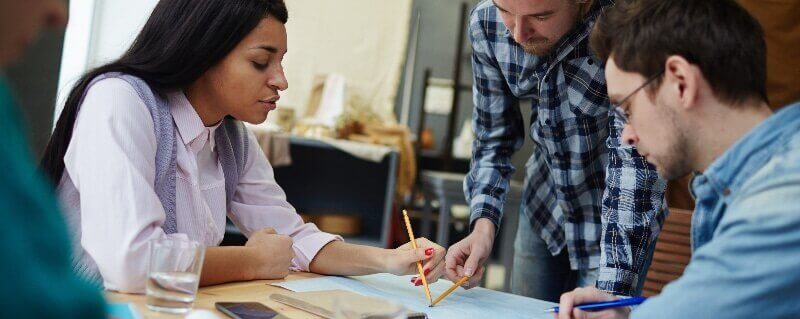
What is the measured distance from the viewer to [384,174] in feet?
15.7

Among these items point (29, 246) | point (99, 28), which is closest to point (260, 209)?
point (29, 246)

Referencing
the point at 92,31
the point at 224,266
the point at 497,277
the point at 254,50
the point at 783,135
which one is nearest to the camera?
the point at 783,135

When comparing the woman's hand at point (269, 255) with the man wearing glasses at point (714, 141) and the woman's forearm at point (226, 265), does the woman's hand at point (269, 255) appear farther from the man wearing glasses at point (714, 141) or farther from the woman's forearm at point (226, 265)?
the man wearing glasses at point (714, 141)

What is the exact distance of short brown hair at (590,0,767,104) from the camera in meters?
1.24

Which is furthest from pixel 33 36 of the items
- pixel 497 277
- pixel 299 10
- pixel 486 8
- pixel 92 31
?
pixel 497 277

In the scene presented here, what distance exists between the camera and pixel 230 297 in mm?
1460

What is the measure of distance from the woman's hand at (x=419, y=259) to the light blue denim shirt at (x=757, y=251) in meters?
0.72

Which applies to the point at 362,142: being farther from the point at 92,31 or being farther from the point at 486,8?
the point at 486,8

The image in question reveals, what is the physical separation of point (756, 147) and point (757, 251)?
0.61 ft

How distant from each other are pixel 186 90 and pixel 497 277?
4852 mm

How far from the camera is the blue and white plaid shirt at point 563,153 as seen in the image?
179 cm

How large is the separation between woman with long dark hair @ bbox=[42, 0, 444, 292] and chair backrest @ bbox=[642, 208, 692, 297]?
1.47m

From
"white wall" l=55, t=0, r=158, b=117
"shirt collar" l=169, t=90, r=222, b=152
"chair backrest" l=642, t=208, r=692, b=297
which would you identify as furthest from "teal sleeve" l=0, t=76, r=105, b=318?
"white wall" l=55, t=0, r=158, b=117

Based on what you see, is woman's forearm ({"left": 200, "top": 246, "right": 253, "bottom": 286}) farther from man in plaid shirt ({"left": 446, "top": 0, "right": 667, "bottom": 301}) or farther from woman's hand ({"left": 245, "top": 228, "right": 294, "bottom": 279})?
man in plaid shirt ({"left": 446, "top": 0, "right": 667, "bottom": 301})
